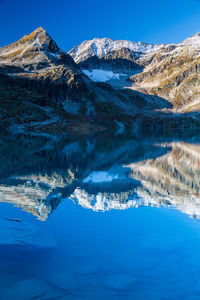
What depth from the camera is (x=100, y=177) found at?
85.1 feet

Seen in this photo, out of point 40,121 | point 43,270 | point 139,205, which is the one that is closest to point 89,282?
point 43,270

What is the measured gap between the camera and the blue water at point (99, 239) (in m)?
8.38

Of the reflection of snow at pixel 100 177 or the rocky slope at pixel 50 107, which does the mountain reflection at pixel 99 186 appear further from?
the rocky slope at pixel 50 107

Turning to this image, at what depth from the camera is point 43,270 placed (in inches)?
363

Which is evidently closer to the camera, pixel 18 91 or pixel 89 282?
pixel 89 282

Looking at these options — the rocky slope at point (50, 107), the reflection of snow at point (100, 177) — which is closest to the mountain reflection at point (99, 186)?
the reflection of snow at point (100, 177)

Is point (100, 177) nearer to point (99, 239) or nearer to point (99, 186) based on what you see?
point (99, 186)

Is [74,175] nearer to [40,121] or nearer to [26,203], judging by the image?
[26,203]

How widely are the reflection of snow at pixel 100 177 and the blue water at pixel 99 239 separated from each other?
0.53 m

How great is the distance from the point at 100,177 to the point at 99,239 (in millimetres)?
14035

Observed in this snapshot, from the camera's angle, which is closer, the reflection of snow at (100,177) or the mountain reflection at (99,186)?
the mountain reflection at (99,186)

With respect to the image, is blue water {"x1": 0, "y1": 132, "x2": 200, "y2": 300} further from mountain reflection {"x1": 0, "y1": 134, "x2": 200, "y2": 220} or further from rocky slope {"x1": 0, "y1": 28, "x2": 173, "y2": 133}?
rocky slope {"x1": 0, "y1": 28, "x2": 173, "y2": 133}

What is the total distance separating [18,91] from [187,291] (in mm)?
176660

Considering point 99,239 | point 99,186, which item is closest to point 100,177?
point 99,186
